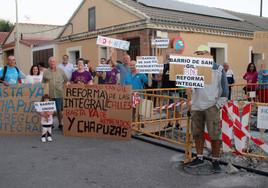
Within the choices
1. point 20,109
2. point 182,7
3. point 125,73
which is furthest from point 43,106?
point 182,7

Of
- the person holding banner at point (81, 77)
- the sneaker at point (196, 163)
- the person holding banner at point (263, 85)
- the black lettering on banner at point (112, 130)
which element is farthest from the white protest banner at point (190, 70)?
the person holding banner at point (263, 85)

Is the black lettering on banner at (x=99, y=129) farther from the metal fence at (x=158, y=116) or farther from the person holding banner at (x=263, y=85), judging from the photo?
the person holding banner at (x=263, y=85)

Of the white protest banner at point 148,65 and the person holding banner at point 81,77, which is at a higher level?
the white protest banner at point 148,65

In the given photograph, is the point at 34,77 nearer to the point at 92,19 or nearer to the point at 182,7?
the point at 92,19

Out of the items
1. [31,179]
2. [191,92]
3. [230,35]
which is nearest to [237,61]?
[230,35]

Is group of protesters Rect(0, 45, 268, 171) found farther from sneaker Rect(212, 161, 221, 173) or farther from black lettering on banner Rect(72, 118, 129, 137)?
black lettering on banner Rect(72, 118, 129, 137)

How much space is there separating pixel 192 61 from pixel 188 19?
1044 centimetres

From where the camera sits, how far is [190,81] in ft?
18.1

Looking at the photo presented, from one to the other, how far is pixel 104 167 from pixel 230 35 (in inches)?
487

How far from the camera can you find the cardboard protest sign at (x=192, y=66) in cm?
543

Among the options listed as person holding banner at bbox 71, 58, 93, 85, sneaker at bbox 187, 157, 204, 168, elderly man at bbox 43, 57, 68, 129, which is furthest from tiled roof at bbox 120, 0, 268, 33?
sneaker at bbox 187, 157, 204, 168

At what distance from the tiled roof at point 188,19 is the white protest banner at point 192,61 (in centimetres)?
850

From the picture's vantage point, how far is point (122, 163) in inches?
239

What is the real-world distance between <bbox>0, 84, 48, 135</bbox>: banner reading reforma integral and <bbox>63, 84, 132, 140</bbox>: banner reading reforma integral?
740 mm
